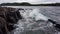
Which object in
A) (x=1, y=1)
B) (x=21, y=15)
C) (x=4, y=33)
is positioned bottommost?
(x=21, y=15)

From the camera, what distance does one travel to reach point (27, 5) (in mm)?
792

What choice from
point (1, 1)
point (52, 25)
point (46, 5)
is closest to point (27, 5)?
point (46, 5)

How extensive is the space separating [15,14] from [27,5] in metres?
1.32

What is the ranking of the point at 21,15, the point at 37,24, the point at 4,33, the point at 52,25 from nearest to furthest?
the point at 4,33
the point at 52,25
the point at 37,24
the point at 21,15

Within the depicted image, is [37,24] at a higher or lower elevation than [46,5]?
lower

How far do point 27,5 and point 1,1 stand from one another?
29 centimetres

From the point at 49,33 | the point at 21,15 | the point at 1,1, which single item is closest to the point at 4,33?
the point at 1,1

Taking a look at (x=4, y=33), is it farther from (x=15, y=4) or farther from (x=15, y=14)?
(x=15, y=14)

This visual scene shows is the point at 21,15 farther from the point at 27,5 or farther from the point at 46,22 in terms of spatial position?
the point at 27,5

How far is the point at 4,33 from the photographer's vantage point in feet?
4.16

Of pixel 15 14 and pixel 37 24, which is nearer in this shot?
pixel 37 24

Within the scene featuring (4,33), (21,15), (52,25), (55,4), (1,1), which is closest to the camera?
(55,4)

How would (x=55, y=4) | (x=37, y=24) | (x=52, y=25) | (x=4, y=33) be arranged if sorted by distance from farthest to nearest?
(x=37, y=24), (x=52, y=25), (x=4, y=33), (x=55, y=4)

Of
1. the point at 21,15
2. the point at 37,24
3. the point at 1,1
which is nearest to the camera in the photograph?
the point at 1,1
